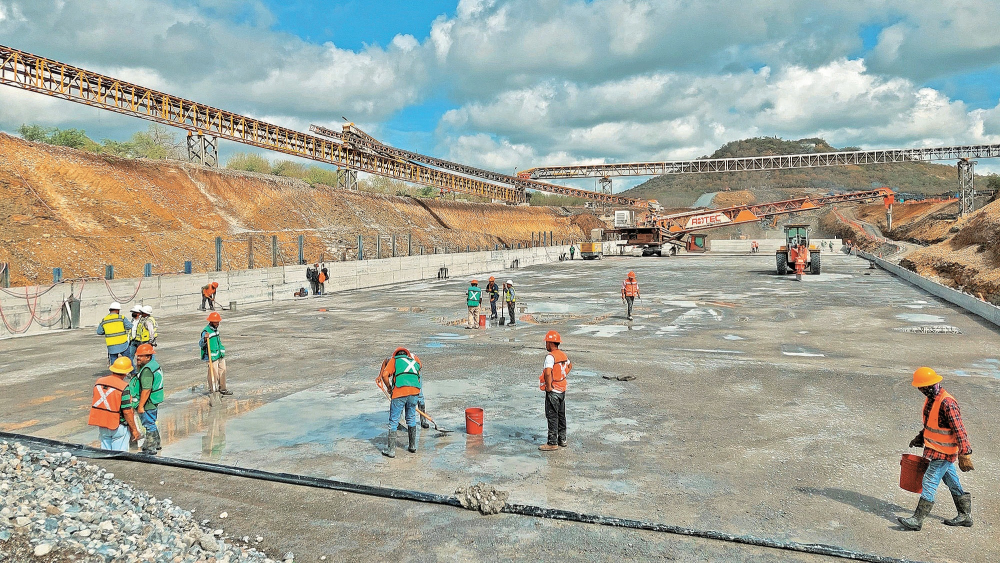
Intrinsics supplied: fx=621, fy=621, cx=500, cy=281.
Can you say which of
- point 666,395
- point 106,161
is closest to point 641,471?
point 666,395

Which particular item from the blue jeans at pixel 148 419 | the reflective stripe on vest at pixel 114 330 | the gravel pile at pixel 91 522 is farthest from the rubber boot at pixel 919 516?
the reflective stripe on vest at pixel 114 330

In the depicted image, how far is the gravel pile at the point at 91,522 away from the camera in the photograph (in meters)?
5.11

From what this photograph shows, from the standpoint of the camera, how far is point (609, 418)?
32.4ft

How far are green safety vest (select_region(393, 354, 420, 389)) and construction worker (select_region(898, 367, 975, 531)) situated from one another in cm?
554

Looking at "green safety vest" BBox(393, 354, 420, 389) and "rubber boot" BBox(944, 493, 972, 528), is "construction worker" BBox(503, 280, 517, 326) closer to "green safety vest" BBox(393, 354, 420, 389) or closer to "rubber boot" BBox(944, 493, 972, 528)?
"green safety vest" BBox(393, 354, 420, 389)

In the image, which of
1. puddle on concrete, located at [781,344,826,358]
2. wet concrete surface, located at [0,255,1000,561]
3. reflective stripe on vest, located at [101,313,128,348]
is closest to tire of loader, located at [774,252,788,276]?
wet concrete surface, located at [0,255,1000,561]

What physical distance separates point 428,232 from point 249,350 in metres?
47.3

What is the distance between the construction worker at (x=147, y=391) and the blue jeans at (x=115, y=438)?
27 centimetres

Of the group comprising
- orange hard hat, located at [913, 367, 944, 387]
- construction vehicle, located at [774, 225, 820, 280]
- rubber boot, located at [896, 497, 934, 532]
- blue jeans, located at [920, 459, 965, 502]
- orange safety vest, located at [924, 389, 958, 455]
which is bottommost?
rubber boot, located at [896, 497, 934, 532]

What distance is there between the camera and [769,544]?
5719mm

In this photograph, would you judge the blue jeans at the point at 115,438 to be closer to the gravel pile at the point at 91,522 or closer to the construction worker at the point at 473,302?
the gravel pile at the point at 91,522

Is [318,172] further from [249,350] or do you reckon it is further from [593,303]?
[249,350]

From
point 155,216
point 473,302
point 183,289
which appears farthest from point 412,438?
point 155,216

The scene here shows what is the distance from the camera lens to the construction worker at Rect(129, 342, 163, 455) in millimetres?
7762
